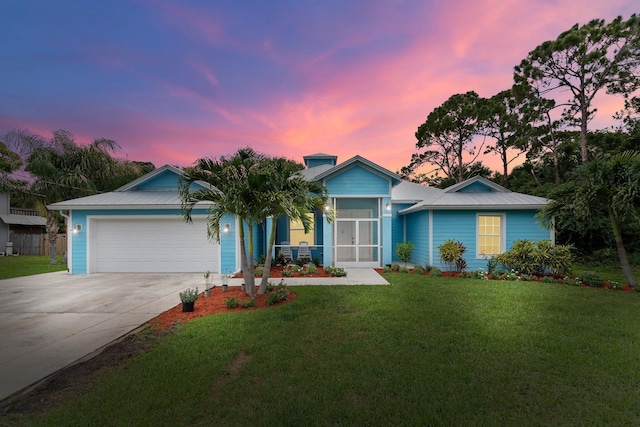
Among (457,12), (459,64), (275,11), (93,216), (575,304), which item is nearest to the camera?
(575,304)

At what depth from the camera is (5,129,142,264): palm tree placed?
1453 cm

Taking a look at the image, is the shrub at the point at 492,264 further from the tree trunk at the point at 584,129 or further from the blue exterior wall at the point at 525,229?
the tree trunk at the point at 584,129

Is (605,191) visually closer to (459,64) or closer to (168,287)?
(459,64)

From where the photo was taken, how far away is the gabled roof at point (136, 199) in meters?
11.4

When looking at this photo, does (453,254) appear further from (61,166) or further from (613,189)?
(61,166)

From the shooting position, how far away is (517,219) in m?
12.1

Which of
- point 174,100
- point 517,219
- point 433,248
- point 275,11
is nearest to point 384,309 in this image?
point 433,248

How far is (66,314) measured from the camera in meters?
6.45

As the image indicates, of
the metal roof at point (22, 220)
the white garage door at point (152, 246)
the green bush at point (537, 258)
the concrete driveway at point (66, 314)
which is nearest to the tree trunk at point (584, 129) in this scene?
the green bush at point (537, 258)

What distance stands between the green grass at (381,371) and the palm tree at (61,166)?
14.1 metres

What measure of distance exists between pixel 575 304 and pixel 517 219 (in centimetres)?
587

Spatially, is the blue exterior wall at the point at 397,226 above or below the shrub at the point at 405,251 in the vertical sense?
above

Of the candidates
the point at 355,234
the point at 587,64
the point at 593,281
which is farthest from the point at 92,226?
the point at 587,64

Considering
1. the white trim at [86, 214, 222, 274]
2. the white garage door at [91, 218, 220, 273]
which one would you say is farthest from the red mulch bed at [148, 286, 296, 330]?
the white trim at [86, 214, 222, 274]
